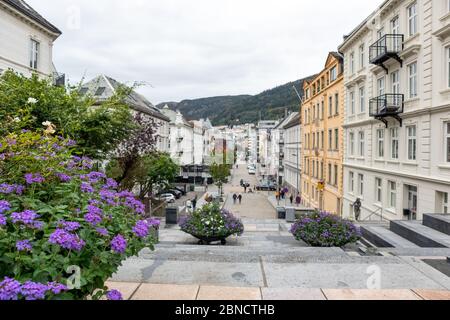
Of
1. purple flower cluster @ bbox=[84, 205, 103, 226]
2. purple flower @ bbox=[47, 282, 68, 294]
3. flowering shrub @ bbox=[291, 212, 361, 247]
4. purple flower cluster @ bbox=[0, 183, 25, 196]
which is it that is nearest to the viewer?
purple flower @ bbox=[47, 282, 68, 294]

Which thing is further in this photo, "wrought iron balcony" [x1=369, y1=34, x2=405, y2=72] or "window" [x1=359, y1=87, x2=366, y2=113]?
"window" [x1=359, y1=87, x2=366, y2=113]

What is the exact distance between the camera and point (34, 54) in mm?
24016

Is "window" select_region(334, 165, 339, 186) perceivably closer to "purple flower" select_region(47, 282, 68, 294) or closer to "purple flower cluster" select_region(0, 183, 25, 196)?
"purple flower cluster" select_region(0, 183, 25, 196)

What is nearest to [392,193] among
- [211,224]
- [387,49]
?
[387,49]

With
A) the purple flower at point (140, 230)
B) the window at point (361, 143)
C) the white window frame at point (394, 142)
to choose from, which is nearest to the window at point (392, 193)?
the white window frame at point (394, 142)

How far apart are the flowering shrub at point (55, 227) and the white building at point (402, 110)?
14608 millimetres

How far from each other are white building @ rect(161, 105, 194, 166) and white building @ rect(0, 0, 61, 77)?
33.7 m

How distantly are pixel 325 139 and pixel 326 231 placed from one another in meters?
25.8

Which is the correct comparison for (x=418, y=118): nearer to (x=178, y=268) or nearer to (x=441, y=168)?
(x=441, y=168)

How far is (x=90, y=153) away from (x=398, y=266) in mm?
10546

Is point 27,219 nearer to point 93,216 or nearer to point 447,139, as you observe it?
point 93,216

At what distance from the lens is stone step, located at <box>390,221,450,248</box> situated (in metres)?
10.0

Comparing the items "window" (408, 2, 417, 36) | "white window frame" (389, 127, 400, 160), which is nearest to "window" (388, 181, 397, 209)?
"white window frame" (389, 127, 400, 160)

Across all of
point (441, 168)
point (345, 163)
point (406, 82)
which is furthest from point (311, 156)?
point (441, 168)
